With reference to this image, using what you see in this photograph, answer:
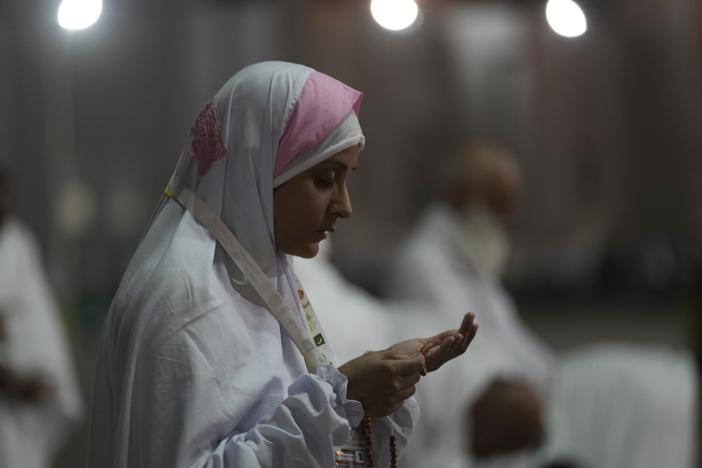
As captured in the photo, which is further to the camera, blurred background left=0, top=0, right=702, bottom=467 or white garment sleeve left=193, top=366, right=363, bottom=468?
blurred background left=0, top=0, right=702, bottom=467

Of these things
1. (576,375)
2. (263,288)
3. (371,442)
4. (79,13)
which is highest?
(79,13)

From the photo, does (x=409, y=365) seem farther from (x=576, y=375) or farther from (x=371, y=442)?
(x=576, y=375)

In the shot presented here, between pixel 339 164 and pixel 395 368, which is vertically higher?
pixel 339 164

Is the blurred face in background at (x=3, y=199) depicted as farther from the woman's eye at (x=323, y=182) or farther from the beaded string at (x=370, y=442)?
the beaded string at (x=370, y=442)

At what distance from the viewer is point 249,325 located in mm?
2156

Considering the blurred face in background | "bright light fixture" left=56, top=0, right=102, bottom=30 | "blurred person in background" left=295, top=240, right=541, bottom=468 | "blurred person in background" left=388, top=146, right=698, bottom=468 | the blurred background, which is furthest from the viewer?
the blurred background

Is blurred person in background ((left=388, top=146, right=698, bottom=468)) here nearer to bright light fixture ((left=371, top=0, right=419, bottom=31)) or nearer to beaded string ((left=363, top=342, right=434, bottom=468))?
bright light fixture ((left=371, top=0, right=419, bottom=31))

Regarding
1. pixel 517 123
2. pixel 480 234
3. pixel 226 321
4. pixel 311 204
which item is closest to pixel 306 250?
Answer: pixel 311 204

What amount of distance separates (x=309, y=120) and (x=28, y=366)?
340 centimetres

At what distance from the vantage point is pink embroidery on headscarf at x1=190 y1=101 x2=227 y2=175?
217cm

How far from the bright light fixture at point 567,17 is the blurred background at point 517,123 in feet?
16.5

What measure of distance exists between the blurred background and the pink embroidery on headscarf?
5.28m

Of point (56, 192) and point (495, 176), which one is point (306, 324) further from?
point (56, 192)

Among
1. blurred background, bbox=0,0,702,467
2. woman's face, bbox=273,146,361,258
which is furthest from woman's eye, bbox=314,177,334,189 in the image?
blurred background, bbox=0,0,702,467
